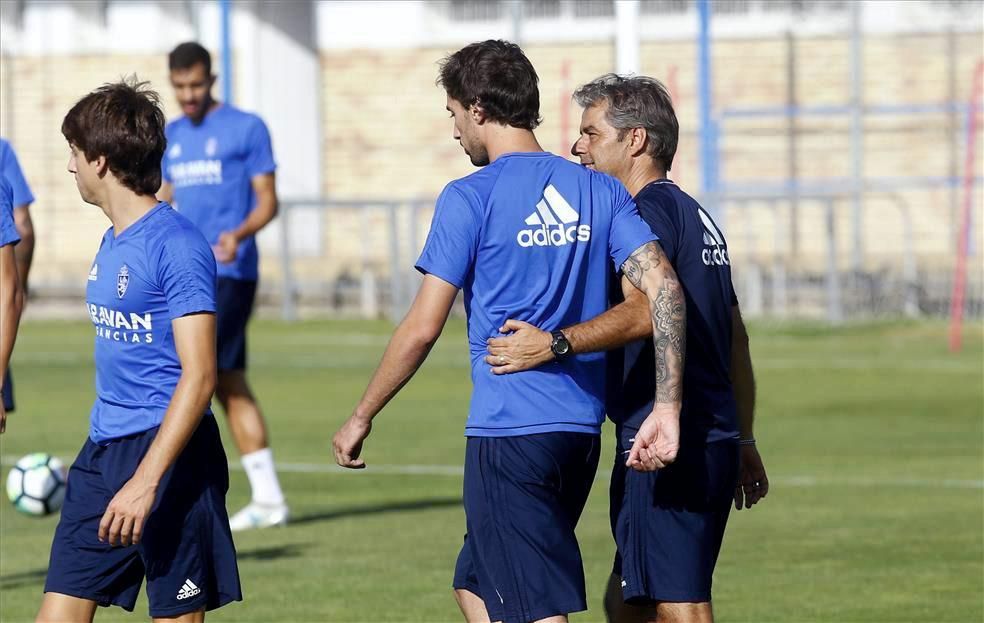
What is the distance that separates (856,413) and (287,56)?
1631cm

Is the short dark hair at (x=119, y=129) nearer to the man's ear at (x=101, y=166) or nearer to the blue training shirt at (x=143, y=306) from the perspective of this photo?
the man's ear at (x=101, y=166)

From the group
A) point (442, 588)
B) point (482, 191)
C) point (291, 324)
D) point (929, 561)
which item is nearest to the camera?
point (482, 191)

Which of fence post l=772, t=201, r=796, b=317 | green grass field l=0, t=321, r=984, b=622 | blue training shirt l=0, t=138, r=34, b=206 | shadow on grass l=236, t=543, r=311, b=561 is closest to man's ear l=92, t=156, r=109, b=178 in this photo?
blue training shirt l=0, t=138, r=34, b=206

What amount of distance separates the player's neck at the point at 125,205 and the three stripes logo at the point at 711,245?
1.63 meters

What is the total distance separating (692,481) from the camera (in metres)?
5.75

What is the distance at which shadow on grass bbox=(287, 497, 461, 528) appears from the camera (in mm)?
10781

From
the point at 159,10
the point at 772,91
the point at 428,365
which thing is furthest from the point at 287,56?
the point at 428,365

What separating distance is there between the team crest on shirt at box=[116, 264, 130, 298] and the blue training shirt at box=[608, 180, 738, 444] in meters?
1.42

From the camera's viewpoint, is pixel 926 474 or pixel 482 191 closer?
pixel 482 191

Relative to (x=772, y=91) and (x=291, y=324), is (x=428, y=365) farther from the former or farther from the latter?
(x=772, y=91)

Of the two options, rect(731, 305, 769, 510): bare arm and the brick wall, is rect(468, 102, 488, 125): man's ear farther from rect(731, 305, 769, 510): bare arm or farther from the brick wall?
the brick wall

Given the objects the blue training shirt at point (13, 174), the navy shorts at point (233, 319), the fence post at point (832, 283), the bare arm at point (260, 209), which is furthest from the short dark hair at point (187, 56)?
the fence post at point (832, 283)

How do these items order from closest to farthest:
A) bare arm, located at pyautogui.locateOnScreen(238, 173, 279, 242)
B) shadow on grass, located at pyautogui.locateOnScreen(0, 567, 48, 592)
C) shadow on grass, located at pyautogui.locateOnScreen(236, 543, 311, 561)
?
shadow on grass, located at pyautogui.locateOnScreen(0, 567, 48, 592) → shadow on grass, located at pyautogui.locateOnScreen(236, 543, 311, 561) → bare arm, located at pyautogui.locateOnScreen(238, 173, 279, 242)

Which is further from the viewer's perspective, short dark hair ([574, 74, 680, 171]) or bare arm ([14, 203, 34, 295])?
bare arm ([14, 203, 34, 295])
